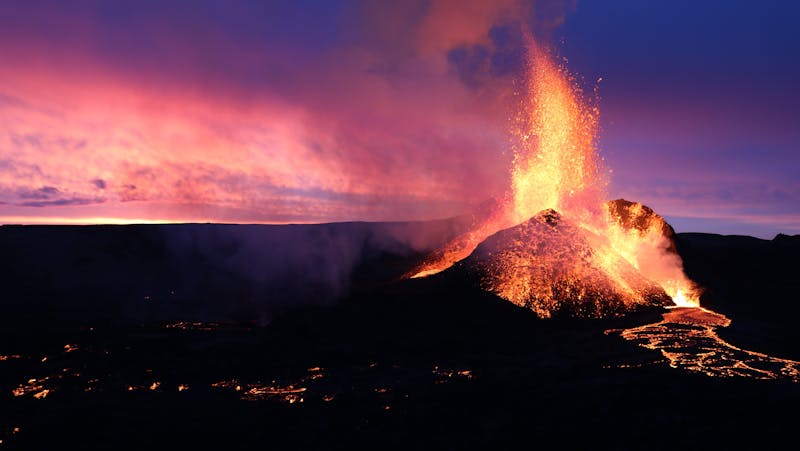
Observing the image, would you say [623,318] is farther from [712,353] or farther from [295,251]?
[295,251]

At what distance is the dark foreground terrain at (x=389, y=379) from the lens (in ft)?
35.4

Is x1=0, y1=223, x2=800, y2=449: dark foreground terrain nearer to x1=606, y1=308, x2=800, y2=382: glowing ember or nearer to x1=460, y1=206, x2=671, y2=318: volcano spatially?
x1=606, y1=308, x2=800, y2=382: glowing ember

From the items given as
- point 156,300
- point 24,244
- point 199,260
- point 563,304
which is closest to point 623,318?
point 563,304

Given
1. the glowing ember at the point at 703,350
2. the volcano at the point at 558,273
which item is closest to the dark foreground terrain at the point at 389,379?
the glowing ember at the point at 703,350

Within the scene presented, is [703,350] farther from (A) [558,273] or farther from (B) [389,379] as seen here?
(B) [389,379]

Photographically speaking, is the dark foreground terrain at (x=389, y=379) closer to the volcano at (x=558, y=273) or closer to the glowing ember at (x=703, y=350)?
the glowing ember at (x=703, y=350)

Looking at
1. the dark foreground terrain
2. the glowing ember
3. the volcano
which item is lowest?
the dark foreground terrain

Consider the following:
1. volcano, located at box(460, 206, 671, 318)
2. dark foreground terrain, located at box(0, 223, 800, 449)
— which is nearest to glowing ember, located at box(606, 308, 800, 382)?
dark foreground terrain, located at box(0, 223, 800, 449)

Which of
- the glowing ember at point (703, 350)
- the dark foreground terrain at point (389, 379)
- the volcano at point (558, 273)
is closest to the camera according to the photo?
the dark foreground terrain at point (389, 379)

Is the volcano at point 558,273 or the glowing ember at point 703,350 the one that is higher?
the volcano at point 558,273

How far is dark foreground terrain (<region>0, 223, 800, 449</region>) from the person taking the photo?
10805 millimetres

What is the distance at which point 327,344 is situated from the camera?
20547 millimetres

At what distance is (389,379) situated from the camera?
15.0 metres

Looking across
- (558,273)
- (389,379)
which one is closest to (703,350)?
(558,273)
